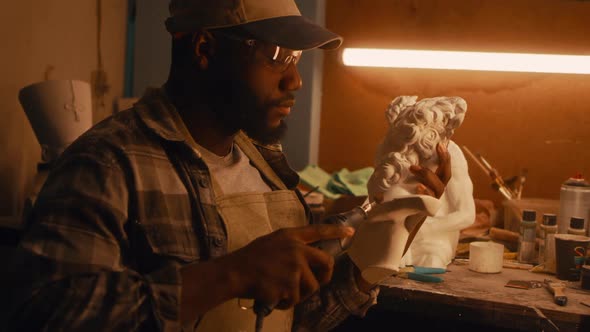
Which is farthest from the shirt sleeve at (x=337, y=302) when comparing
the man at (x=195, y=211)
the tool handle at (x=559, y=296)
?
the tool handle at (x=559, y=296)

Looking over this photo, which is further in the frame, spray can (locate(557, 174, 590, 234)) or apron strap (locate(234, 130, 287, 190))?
spray can (locate(557, 174, 590, 234))

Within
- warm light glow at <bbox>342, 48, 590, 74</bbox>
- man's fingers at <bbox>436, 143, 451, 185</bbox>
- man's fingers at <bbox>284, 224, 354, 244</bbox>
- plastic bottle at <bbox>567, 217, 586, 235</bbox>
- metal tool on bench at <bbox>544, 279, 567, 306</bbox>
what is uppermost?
warm light glow at <bbox>342, 48, 590, 74</bbox>

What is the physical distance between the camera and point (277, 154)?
1.78 m

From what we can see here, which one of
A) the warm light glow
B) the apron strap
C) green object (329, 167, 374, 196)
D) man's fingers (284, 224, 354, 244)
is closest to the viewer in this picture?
man's fingers (284, 224, 354, 244)

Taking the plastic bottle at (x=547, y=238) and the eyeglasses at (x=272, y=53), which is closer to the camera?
the eyeglasses at (x=272, y=53)

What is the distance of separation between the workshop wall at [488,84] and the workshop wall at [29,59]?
132 cm

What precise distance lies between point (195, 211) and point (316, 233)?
28cm

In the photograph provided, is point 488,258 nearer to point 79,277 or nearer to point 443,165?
point 443,165

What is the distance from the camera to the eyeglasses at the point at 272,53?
146 centimetres

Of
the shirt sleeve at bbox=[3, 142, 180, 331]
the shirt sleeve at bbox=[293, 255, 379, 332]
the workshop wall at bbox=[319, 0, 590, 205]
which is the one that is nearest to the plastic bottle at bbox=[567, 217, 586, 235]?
the workshop wall at bbox=[319, 0, 590, 205]

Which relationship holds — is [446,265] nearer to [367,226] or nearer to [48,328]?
[367,226]

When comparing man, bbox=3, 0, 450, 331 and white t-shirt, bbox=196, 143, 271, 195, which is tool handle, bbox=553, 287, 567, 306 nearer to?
man, bbox=3, 0, 450, 331

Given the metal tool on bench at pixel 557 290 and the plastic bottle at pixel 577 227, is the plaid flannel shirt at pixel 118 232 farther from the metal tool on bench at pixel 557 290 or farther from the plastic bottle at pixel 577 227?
the plastic bottle at pixel 577 227

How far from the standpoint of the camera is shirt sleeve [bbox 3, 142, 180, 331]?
114 centimetres
